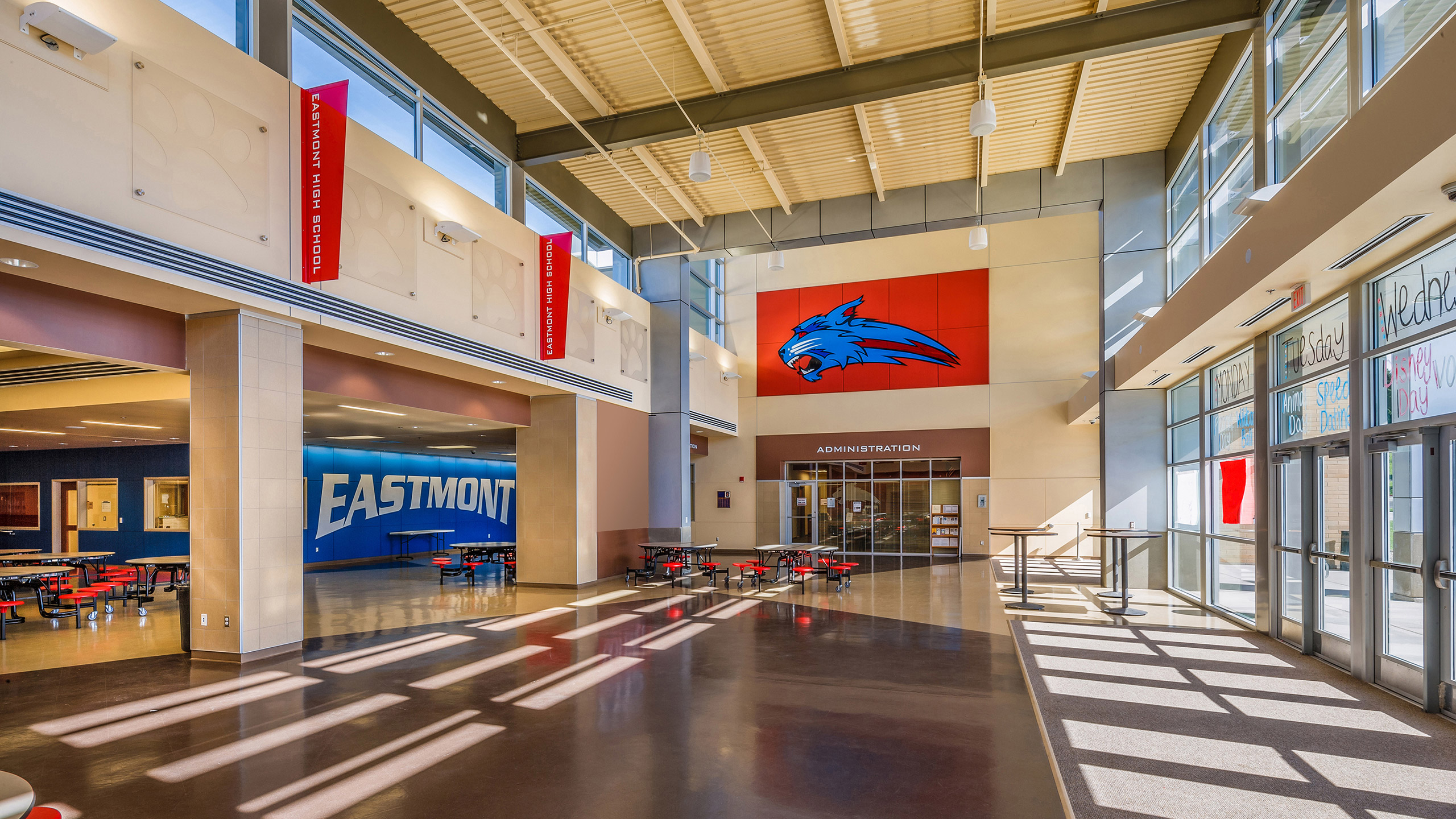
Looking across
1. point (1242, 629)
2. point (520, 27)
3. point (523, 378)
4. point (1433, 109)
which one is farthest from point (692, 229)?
point (1433, 109)

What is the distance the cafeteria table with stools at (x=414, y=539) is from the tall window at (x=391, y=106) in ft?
40.2

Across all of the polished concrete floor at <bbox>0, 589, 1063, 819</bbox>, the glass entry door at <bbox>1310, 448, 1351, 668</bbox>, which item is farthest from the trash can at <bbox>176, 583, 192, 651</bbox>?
the glass entry door at <bbox>1310, 448, 1351, 668</bbox>

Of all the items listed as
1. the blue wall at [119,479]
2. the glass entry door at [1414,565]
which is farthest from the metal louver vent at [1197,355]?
the blue wall at [119,479]

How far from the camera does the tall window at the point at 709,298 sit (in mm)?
19953

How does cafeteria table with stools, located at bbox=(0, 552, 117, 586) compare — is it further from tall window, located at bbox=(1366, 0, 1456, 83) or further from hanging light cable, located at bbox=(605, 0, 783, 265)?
tall window, located at bbox=(1366, 0, 1456, 83)

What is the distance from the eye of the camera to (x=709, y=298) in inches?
832

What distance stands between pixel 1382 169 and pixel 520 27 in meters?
8.41

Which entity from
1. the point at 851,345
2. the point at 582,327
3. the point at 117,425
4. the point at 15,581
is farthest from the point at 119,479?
the point at 851,345

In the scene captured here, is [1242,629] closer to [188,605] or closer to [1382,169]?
[1382,169]

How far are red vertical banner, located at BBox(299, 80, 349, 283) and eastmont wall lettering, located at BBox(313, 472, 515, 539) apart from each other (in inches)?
508

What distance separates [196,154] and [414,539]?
55.7 ft

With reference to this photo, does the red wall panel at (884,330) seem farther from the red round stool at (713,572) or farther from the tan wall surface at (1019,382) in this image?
the red round stool at (713,572)

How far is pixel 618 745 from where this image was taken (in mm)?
4930

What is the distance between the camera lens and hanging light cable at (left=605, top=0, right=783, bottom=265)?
8.83 m
